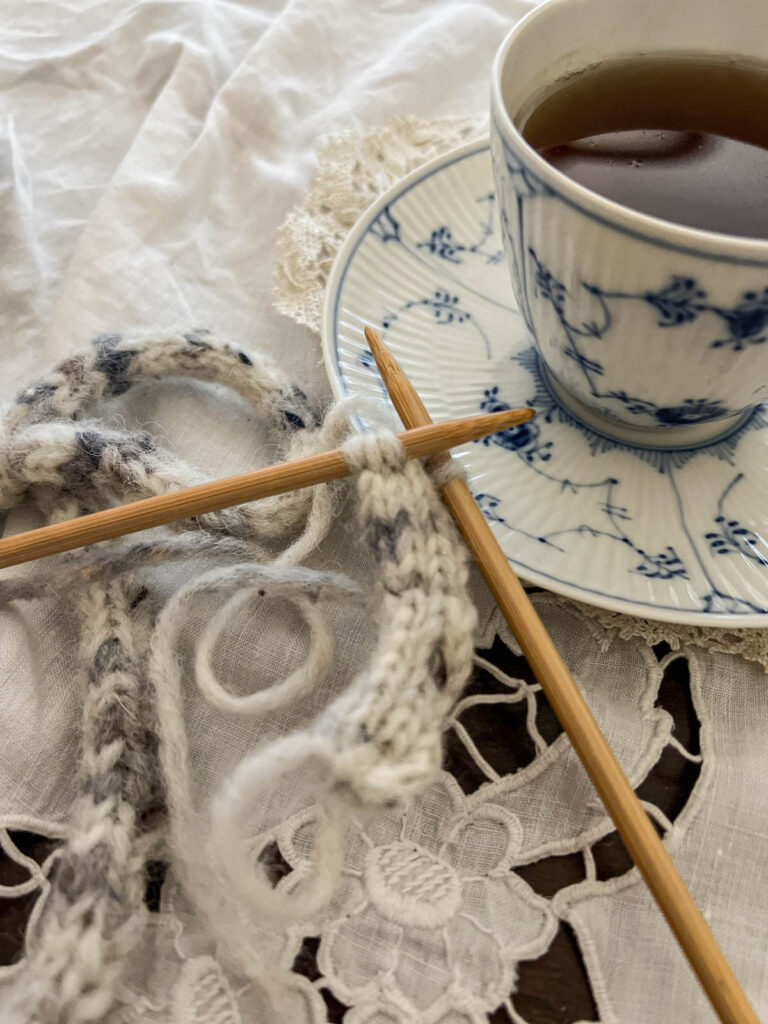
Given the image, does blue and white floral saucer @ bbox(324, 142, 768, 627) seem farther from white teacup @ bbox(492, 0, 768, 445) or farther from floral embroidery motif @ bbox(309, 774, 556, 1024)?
floral embroidery motif @ bbox(309, 774, 556, 1024)

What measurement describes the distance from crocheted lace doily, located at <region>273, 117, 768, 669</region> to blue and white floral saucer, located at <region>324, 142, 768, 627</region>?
0.05 m

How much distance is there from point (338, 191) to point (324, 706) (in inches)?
17.8

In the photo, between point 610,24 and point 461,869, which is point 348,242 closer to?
point 610,24

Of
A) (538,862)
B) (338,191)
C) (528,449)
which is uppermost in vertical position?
(338,191)

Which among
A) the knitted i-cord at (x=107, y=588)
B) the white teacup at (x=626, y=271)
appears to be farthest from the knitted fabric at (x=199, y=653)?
the white teacup at (x=626, y=271)

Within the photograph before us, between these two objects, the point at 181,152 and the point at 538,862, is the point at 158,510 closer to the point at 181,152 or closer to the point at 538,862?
the point at 538,862

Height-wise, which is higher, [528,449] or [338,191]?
[338,191]

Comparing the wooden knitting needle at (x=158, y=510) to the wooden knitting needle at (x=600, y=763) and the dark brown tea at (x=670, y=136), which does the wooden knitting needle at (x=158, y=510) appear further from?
the dark brown tea at (x=670, y=136)

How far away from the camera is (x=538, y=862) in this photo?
42cm

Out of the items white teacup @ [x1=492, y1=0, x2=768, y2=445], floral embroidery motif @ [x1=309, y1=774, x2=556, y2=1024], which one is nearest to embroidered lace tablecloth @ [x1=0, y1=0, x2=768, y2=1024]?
floral embroidery motif @ [x1=309, y1=774, x2=556, y2=1024]

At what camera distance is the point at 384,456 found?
0.45 m

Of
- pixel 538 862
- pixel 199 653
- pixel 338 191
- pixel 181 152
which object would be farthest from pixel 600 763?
pixel 181 152

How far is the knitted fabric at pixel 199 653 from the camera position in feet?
1.22

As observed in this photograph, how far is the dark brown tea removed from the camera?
1.57ft
